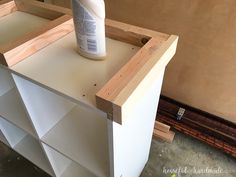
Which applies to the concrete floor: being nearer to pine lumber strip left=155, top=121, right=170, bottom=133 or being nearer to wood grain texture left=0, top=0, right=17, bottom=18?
pine lumber strip left=155, top=121, right=170, bottom=133

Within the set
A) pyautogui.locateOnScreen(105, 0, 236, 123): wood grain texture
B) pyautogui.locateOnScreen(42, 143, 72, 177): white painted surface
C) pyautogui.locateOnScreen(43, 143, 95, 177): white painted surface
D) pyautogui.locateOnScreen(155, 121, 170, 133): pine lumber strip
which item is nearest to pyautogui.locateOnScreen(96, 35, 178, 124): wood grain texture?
pyautogui.locateOnScreen(105, 0, 236, 123): wood grain texture

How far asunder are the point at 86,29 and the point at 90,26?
0.05ft

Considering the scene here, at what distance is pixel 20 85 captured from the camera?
679 mm

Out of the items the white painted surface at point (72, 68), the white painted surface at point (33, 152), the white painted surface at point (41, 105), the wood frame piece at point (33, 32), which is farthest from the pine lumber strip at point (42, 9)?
the white painted surface at point (33, 152)

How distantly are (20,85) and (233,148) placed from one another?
115cm

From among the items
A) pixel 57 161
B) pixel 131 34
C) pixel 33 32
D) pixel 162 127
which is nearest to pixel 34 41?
pixel 33 32

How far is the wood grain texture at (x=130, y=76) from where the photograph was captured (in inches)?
18.9

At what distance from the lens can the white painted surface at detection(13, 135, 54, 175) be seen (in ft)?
3.73

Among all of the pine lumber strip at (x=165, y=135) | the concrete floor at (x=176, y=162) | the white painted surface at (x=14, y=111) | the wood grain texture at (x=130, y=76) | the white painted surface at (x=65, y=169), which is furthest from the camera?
the pine lumber strip at (x=165, y=135)

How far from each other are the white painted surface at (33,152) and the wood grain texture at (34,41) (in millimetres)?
684

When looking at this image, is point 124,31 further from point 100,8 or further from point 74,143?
point 74,143

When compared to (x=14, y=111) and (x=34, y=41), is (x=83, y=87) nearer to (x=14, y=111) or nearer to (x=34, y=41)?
(x=34, y=41)

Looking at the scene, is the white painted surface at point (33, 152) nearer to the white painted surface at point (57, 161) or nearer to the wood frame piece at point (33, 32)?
the white painted surface at point (57, 161)

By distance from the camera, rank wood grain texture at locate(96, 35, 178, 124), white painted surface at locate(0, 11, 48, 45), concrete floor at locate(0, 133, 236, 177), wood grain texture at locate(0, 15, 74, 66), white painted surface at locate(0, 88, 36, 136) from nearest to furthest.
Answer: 1. wood grain texture at locate(96, 35, 178, 124)
2. wood grain texture at locate(0, 15, 74, 66)
3. white painted surface at locate(0, 11, 48, 45)
4. white painted surface at locate(0, 88, 36, 136)
5. concrete floor at locate(0, 133, 236, 177)
